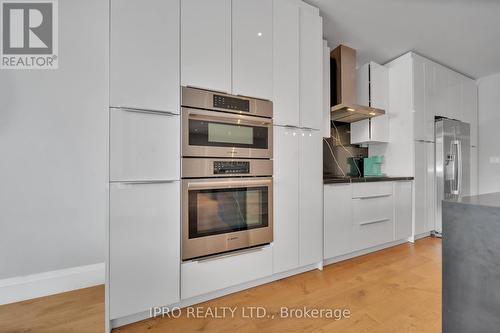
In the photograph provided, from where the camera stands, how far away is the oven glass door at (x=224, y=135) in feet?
4.85

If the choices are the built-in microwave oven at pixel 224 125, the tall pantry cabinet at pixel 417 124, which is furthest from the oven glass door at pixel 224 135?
Answer: the tall pantry cabinet at pixel 417 124

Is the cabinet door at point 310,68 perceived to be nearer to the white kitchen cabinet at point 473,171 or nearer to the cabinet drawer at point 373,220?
the cabinet drawer at point 373,220

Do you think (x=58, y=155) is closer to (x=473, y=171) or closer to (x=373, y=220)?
(x=373, y=220)

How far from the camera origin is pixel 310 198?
1961mm

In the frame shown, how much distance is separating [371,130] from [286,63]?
1.67m

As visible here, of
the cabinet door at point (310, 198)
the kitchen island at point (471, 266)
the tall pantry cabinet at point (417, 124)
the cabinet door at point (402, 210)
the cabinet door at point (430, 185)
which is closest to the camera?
the kitchen island at point (471, 266)

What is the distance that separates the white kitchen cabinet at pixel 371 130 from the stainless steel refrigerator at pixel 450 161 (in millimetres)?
806

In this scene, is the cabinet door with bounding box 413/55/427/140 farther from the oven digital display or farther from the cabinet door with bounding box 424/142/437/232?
the oven digital display

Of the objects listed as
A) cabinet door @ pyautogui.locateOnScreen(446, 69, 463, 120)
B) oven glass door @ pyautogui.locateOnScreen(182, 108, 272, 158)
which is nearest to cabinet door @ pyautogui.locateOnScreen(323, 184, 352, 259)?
oven glass door @ pyautogui.locateOnScreen(182, 108, 272, 158)

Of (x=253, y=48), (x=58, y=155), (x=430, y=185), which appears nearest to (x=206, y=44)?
(x=253, y=48)

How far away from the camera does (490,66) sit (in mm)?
3361

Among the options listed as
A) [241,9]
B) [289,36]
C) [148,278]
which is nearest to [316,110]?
[289,36]

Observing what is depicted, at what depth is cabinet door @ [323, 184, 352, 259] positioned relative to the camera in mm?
2074

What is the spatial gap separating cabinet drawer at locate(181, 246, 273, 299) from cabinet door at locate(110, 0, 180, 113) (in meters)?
1.07
